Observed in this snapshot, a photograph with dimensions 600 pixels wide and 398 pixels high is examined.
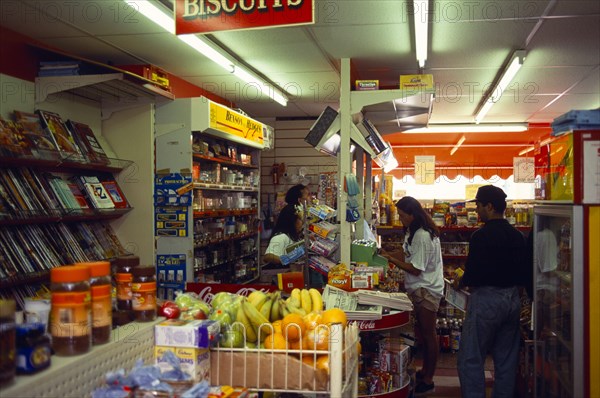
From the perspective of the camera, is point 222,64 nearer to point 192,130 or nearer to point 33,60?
point 192,130

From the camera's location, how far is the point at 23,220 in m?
4.45

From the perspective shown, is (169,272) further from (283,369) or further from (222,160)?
(283,369)

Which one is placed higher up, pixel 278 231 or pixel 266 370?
pixel 278 231

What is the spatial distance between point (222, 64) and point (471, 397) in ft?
14.4

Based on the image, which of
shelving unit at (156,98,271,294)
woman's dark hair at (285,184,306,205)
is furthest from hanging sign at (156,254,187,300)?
woman's dark hair at (285,184,306,205)

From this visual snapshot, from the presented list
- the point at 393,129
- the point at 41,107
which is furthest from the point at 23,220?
the point at 393,129

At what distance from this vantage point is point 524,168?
38.7 feet

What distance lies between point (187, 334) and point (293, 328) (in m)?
0.45

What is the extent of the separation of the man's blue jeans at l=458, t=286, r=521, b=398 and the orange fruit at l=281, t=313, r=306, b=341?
2566 mm

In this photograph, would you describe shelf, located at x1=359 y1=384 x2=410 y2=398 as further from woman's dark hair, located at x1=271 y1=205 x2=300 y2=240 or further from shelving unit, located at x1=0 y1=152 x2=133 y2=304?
shelving unit, located at x1=0 y1=152 x2=133 y2=304

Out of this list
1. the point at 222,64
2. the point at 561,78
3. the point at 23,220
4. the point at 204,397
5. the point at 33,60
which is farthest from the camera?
the point at 561,78

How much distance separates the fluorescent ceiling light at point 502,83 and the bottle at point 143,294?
5.11 metres

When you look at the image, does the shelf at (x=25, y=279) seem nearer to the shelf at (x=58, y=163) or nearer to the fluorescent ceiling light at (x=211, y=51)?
the shelf at (x=58, y=163)

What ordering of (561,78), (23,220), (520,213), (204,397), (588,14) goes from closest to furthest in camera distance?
1. (204,397)
2. (23,220)
3. (588,14)
4. (561,78)
5. (520,213)
